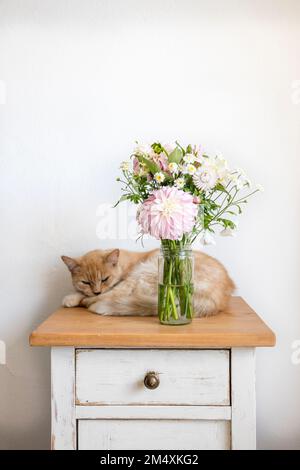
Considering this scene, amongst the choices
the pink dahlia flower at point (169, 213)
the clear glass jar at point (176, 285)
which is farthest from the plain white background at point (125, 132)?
the pink dahlia flower at point (169, 213)

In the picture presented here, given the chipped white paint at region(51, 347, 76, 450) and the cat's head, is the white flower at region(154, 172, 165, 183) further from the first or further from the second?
the chipped white paint at region(51, 347, 76, 450)

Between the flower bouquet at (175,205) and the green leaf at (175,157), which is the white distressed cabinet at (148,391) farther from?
the green leaf at (175,157)

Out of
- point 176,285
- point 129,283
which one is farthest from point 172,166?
point 129,283

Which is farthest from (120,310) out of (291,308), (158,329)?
(291,308)

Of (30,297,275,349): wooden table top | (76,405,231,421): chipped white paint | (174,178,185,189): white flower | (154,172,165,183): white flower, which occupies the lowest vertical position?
(76,405,231,421): chipped white paint

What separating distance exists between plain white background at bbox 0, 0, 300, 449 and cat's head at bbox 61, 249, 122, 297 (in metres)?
0.19

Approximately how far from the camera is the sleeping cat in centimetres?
139

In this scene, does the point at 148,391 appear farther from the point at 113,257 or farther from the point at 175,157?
the point at 175,157

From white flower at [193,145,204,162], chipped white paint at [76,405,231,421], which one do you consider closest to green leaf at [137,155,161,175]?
white flower at [193,145,204,162]

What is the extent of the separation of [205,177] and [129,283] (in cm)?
42

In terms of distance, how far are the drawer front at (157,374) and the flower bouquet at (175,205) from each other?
4.5 inches

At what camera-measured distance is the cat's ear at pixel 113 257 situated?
5.00 feet

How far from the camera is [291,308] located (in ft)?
5.65

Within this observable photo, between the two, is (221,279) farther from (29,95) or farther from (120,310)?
(29,95)
